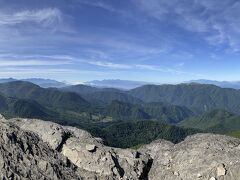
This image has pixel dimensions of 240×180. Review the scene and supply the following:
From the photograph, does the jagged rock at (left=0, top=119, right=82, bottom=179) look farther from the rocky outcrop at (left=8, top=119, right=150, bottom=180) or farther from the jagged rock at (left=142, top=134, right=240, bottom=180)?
the jagged rock at (left=142, top=134, right=240, bottom=180)

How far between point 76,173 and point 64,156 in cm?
182

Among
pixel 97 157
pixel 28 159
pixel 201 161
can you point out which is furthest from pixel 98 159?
pixel 201 161

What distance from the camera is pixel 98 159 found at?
2361 centimetres

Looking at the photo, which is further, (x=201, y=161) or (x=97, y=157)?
(x=97, y=157)

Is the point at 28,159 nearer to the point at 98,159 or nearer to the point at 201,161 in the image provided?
the point at 98,159

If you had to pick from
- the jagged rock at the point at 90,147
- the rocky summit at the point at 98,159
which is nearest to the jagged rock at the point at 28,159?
the rocky summit at the point at 98,159

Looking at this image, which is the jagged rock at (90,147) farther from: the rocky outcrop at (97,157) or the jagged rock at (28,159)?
the jagged rock at (28,159)

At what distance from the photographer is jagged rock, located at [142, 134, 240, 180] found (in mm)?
21609

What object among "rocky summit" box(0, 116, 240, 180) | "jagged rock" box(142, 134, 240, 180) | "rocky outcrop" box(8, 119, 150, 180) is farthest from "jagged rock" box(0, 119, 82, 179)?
"jagged rock" box(142, 134, 240, 180)

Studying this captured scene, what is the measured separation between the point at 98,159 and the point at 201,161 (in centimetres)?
690

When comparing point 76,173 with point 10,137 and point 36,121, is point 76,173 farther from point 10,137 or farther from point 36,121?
point 36,121

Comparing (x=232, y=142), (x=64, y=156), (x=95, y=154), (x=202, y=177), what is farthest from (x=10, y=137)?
(x=232, y=142)

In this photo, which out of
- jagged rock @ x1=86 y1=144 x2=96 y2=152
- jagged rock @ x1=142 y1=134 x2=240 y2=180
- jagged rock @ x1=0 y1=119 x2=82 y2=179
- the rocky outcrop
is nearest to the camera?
jagged rock @ x1=0 y1=119 x2=82 y2=179

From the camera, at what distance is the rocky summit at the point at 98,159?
20894mm
